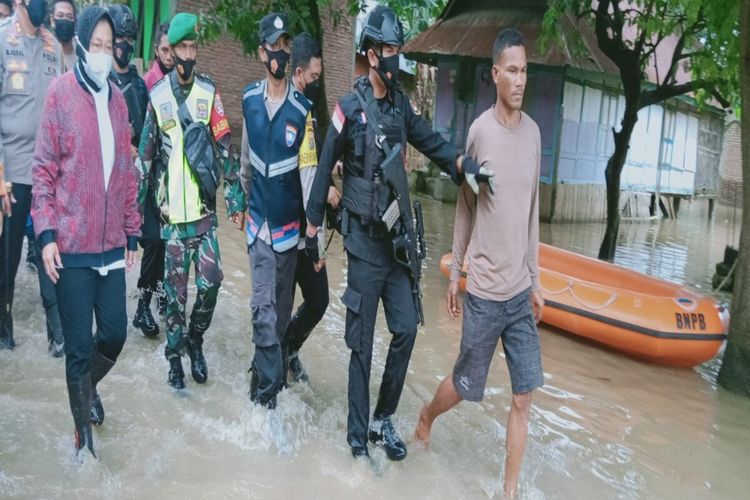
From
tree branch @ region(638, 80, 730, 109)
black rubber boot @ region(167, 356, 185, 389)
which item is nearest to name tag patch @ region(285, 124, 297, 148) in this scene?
black rubber boot @ region(167, 356, 185, 389)

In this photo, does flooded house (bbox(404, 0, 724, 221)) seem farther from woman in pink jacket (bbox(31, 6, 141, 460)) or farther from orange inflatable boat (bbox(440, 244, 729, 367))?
woman in pink jacket (bbox(31, 6, 141, 460))

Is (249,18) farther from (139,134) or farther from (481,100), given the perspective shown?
(481,100)

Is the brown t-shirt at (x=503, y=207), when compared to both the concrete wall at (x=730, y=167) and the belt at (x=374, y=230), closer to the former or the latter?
the belt at (x=374, y=230)

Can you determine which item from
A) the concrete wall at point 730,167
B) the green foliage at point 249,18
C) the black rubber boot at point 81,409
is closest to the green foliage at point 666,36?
the green foliage at point 249,18

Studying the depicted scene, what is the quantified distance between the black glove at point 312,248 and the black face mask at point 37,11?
7.65 ft

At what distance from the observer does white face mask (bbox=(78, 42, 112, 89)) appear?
10.7 ft

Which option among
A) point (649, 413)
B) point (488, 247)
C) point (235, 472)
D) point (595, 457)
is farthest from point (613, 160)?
point (235, 472)

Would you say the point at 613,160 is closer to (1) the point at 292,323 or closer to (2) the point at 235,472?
(1) the point at 292,323

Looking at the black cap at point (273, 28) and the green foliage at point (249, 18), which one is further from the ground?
the green foliage at point (249, 18)

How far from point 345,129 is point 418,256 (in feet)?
2.63

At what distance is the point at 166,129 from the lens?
4.21 meters

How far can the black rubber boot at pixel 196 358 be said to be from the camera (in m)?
4.59

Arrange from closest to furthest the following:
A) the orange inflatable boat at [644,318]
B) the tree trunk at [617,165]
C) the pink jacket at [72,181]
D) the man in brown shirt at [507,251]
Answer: the pink jacket at [72,181] < the man in brown shirt at [507,251] < the orange inflatable boat at [644,318] < the tree trunk at [617,165]

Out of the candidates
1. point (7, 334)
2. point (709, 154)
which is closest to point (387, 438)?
point (7, 334)
